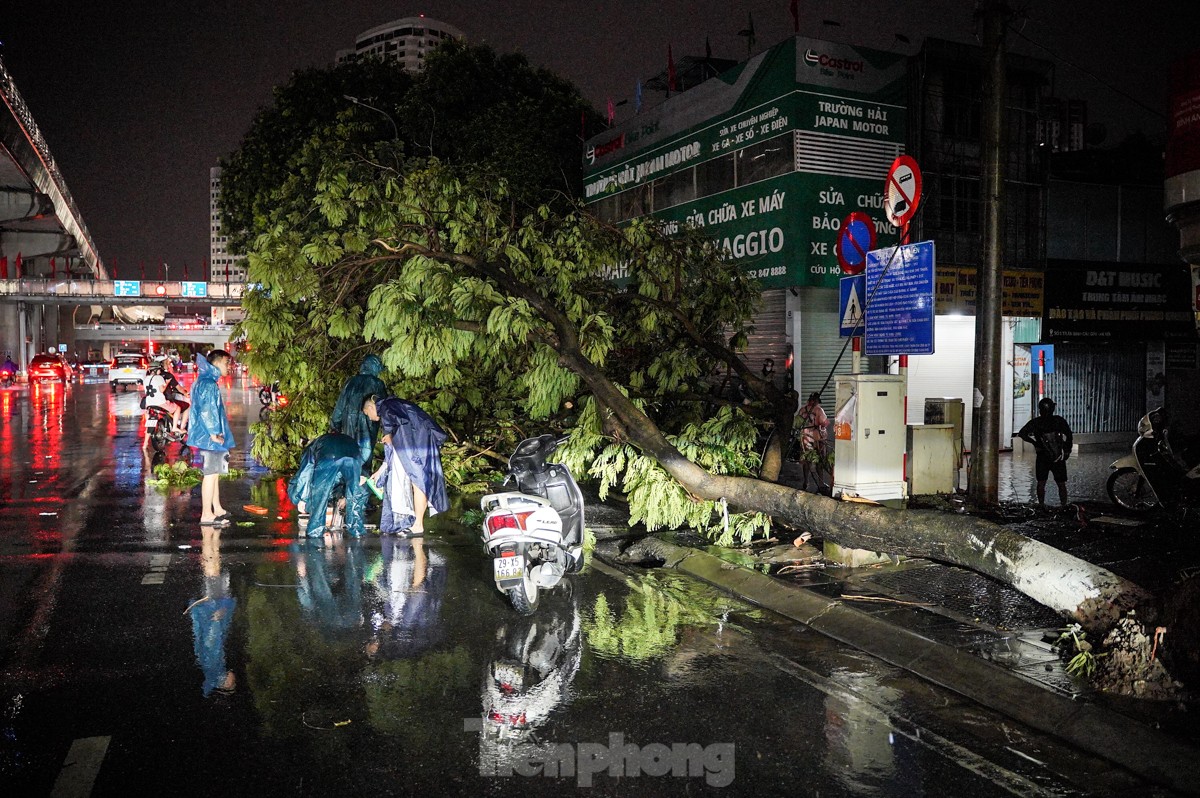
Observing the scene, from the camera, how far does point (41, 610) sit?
272 inches

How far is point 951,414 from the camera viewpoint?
13023 millimetres

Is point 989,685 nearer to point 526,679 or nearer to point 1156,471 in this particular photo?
point 526,679

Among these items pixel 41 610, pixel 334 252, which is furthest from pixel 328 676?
pixel 334 252

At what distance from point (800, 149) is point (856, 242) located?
21.2 feet

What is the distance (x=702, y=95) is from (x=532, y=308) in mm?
9847

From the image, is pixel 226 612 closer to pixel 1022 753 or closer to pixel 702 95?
pixel 1022 753

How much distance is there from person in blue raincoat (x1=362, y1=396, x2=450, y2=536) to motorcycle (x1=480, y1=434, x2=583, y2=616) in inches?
96.4

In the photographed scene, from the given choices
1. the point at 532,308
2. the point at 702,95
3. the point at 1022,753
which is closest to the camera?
the point at 1022,753

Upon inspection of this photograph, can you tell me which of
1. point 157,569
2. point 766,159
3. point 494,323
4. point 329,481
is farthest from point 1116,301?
point 157,569

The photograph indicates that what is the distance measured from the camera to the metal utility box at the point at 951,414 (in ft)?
40.0

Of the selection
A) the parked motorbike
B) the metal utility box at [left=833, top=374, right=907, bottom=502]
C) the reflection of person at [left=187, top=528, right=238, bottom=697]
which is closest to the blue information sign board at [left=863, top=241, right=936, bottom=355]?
the metal utility box at [left=833, top=374, right=907, bottom=502]

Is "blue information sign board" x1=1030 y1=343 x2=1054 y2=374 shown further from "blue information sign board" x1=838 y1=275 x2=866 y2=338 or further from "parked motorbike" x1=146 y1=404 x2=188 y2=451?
"parked motorbike" x1=146 y1=404 x2=188 y2=451

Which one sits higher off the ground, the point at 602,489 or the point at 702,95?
the point at 702,95

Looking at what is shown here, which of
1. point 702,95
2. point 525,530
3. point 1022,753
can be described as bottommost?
point 1022,753
